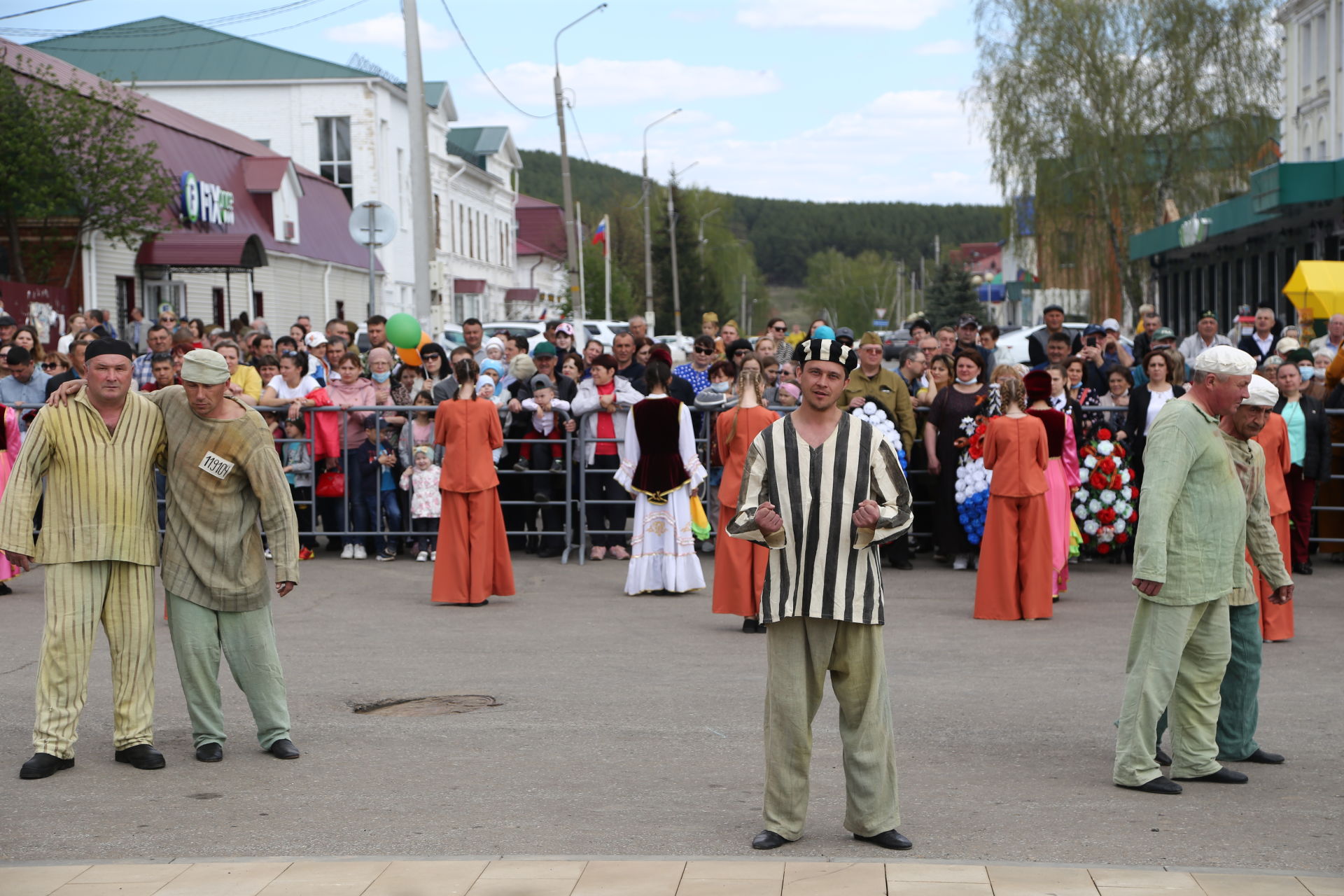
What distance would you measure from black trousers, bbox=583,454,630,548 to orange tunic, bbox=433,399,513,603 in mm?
2431

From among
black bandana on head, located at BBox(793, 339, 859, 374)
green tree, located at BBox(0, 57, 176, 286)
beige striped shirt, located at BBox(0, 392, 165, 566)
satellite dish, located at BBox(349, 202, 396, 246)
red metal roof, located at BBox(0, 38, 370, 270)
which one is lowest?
beige striped shirt, located at BBox(0, 392, 165, 566)

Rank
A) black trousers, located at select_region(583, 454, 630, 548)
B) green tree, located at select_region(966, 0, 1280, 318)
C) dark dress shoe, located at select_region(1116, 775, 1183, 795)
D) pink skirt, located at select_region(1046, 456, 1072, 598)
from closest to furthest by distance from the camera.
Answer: dark dress shoe, located at select_region(1116, 775, 1183, 795), pink skirt, located at select_region(1046, 456, 1072, 598), black trousers, located at select_region(583, 454, 630, 548), green tree, located at select_region(966, 0, 1280, 318)

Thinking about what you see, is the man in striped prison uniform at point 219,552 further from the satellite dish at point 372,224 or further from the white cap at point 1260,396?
the satellite dish at point 372,224

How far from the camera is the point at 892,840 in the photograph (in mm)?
5719

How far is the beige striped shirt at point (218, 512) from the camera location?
23.7 ft

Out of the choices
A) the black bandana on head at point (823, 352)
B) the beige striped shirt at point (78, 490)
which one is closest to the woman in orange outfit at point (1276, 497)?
the black bandana on head at point (823, 352)

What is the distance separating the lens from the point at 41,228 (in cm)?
2614

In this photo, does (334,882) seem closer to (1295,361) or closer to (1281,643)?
(1281,643)

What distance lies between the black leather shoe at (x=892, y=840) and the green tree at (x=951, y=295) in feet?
274

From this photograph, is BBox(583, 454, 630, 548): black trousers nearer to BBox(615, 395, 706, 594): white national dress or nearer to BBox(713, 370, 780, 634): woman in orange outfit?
BBox(615, 395, 706, 594): white national dress

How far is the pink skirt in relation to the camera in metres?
12.1

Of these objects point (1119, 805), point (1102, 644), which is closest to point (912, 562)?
point (1102, 644)

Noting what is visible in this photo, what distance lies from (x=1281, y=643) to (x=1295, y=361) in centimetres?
429

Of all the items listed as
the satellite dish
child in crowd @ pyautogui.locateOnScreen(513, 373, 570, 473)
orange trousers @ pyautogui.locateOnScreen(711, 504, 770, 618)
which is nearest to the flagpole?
the satellite dish
